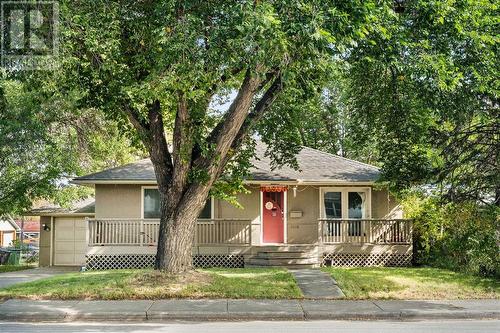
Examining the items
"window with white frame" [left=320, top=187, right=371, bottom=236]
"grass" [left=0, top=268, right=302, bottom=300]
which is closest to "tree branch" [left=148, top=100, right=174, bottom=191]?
"grass" [left=0, top=268, right=302, bottom=300]

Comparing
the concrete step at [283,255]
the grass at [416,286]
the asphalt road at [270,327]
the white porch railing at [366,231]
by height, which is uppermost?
the white porch railing at [366,231]

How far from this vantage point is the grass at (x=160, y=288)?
12805mm

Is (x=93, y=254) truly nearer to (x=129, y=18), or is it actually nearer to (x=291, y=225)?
(x=291, y=225)

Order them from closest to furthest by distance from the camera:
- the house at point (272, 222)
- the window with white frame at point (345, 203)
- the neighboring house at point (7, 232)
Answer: the house at point (272, 222) → the window with white frame at point (345, 203) → the neighboring house at point (7, 232)

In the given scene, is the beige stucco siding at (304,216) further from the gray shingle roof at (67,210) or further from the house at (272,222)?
the gray shingle roof at (67,210)

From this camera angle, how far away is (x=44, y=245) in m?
26.9

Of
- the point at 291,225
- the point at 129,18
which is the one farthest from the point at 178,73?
the point at 291,225

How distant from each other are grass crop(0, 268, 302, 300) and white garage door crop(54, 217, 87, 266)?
39.7 ft

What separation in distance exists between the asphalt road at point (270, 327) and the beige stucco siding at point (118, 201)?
10.7 metres

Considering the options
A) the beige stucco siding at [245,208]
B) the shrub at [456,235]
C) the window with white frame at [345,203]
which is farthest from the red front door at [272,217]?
the shrub at [456,235]

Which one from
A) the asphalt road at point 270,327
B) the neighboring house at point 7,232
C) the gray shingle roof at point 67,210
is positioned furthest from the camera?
the neighboring house at point 7,232

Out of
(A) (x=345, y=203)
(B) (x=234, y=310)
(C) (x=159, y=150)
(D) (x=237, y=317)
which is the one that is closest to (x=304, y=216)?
(A) (x=345, y=203)

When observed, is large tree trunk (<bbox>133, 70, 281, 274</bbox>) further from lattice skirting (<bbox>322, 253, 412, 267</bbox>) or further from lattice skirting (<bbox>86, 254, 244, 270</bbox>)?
lattice skirting (<bbox>322, 253, 412, 267</bbox>)

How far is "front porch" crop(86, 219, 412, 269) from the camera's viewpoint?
67.1 ft
